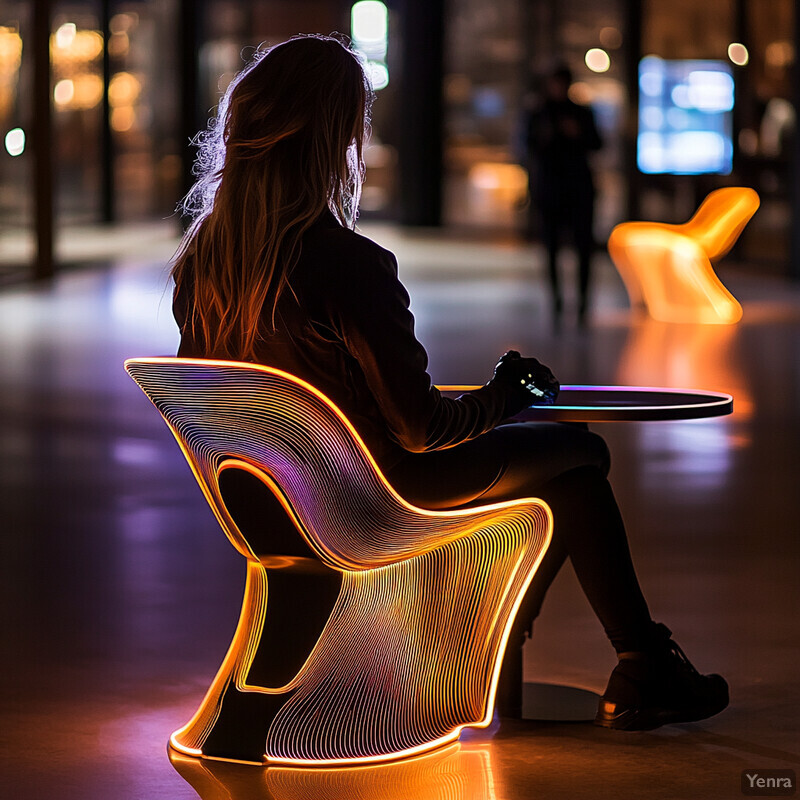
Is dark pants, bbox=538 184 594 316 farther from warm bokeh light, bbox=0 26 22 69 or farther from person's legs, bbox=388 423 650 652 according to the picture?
person's legs, bbox=388 423 650 652

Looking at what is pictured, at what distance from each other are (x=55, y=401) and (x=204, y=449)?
4.70 m

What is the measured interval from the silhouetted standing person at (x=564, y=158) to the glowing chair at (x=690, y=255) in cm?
87

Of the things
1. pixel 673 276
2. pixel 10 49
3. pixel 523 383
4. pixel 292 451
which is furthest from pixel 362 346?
pixel 10 49

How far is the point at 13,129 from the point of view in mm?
13742

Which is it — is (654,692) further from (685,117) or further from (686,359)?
(685,117)

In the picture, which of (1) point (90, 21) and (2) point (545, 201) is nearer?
(2) point (545, 201)

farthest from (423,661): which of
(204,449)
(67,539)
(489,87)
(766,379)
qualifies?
(489,87)

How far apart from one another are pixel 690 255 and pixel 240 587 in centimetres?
758

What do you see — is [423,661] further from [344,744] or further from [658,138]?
[658,138]

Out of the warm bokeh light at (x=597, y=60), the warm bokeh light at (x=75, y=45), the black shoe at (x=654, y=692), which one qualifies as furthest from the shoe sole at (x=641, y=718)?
the warm bokeh light at (x=75, y=45)

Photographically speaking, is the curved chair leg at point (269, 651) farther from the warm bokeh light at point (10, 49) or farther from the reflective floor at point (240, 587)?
the warm bokeh light at point (10, 49)

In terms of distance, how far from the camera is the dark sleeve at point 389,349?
9.02ft

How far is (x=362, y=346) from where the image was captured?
2.76 metres

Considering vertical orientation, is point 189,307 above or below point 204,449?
above
